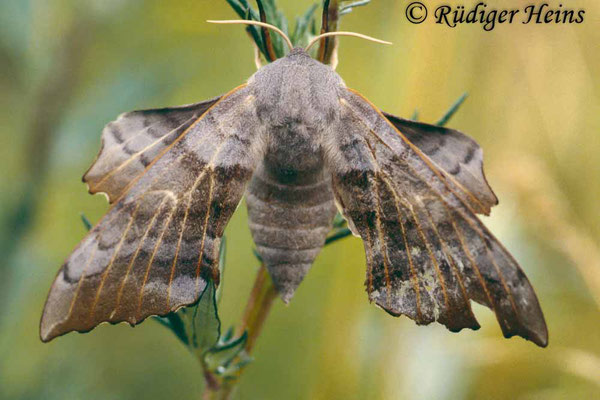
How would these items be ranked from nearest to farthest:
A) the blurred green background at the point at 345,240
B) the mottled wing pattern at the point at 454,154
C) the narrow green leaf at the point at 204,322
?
the narrow green leaf at the point at 204,322 < the mottled wing pattern at the point at 454,154 < the blurred green background at the point at 345,240

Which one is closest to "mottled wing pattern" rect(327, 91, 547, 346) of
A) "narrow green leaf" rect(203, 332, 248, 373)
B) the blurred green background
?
"narrow green leaf" rect(203, 332, 248, 373)

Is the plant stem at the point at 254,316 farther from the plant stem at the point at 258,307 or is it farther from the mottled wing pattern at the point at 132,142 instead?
the mottled wing pattern at the point at 132,142

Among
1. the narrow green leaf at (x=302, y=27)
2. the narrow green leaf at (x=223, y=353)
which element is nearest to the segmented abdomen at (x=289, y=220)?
the narrow green leaf at (x=223, y=353)

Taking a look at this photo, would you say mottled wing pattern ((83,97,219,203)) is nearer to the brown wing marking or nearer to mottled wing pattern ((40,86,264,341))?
mottled wing pattern ((40,86,264,341))

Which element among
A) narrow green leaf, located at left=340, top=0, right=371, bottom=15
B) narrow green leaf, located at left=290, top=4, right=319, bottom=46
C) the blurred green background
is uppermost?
narrow green leaf, located at left=340, top=0, right=371, bottom=15

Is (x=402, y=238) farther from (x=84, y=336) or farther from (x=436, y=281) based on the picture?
(x=84, y=336)

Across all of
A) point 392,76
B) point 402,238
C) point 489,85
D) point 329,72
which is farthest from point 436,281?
point 489,85

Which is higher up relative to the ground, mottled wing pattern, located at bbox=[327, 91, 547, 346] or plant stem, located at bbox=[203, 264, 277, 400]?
mottled wing pattern, located at bbox=[327, 91, 547, 346]
